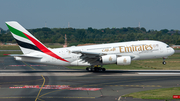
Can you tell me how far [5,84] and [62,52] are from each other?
42.0ft

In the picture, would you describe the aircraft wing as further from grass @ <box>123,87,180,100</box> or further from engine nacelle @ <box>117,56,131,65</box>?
grass @ <box>123,87,180,100</box>

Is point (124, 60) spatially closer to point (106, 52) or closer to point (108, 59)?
point (108, 59)

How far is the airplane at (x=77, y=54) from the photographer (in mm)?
37781

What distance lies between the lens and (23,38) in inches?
1494

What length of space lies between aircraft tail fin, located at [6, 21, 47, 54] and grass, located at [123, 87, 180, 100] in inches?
832

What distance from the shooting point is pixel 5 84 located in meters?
28.6

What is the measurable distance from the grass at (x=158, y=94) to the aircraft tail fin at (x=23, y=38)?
2114 cm

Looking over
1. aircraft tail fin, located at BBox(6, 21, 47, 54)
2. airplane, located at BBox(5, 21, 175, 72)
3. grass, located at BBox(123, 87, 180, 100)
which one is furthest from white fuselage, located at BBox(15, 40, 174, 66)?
grass, located at BBox(123, 87, 180, 100)

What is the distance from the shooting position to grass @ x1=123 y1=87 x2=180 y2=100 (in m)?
21.6

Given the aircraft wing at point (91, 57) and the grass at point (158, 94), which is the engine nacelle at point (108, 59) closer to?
the aircraft wing at point (91, 57)

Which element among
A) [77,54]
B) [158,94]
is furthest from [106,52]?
[158,94]

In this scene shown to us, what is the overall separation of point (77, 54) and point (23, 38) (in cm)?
938

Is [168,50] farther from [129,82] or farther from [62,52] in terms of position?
[62,52]

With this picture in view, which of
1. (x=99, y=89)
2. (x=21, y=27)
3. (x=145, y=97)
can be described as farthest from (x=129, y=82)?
(x=21, y=27)
